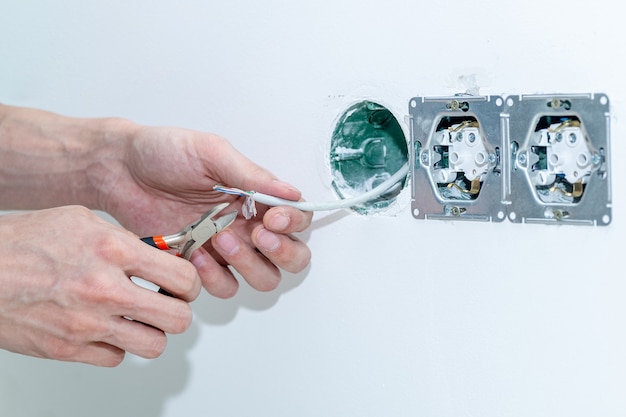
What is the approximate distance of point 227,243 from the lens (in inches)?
31.2

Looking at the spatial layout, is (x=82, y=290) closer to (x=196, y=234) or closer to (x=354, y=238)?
(x=196, y=234)

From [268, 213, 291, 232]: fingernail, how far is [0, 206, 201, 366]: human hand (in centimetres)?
9

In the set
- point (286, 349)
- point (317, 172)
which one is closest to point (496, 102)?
point (317, 172)

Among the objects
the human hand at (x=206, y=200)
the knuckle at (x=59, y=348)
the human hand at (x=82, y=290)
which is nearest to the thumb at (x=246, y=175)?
Result: the human hand at (x=206, y=200)

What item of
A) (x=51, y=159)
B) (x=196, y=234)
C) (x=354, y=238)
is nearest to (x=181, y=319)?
(x=196, y=234)

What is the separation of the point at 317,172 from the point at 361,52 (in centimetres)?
13

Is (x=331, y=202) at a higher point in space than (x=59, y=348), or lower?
higher

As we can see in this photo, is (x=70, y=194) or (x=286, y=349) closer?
(x=286, y=349)

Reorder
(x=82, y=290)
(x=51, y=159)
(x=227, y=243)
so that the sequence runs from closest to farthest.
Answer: (x=82, y=290) → (x=227, y=243) → (x=51, y=159)

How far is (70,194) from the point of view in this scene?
37.2 inches

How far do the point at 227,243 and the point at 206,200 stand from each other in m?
0.09

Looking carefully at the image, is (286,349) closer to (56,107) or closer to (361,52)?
(361,52)

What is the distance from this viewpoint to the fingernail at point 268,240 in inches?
29.8

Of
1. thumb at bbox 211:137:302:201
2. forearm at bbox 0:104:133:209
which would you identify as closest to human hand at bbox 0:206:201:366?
thumb at bbox 211:137:302:201
